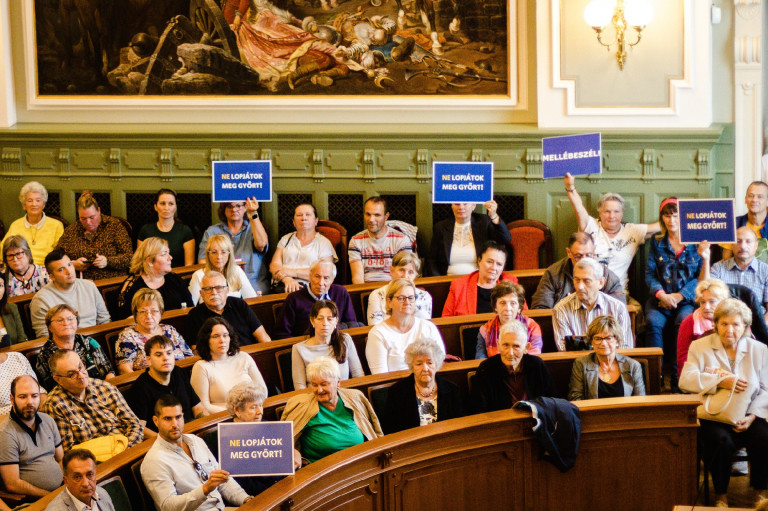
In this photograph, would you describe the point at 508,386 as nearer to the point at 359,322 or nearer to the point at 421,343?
the point at 421,343

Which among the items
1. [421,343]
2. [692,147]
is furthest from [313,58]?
[421,343]

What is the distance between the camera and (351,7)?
851 cm

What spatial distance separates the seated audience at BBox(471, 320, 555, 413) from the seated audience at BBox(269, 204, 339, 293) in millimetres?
2518

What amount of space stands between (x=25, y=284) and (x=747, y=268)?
15.3 feet

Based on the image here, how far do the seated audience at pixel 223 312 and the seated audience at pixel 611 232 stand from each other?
2.55m

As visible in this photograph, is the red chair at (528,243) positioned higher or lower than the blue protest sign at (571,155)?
lower

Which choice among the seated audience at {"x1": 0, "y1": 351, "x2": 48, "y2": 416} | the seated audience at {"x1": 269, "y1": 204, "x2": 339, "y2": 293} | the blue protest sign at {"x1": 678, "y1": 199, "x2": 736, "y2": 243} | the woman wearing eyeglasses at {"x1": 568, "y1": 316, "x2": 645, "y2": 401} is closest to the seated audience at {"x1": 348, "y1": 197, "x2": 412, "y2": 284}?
the seated audience at {"x1": 269, "y1": 204, "x2": 339, "y2": 293}

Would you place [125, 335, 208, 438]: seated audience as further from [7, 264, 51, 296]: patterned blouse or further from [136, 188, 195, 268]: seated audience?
[136, 188, 195, 268]: seated audience

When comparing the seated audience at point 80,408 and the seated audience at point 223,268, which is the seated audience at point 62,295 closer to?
the seated audience at point 223,268

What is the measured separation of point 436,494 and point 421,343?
726 millimetres

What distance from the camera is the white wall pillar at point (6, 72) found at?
8.69 metres

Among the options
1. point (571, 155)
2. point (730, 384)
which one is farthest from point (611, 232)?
point (730, 384)

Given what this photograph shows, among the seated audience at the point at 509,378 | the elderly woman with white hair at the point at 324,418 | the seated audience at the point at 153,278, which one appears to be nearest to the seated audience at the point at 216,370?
the elderly woman with white hair at the point at 324,418

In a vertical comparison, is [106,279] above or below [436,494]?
above
